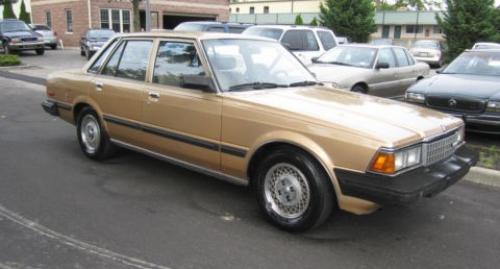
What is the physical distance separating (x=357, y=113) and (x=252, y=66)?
129 centimetres

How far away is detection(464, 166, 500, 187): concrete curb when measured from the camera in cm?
552

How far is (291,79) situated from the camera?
512 cm

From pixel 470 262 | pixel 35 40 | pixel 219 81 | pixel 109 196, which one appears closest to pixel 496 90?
Answer: pixel 470 262

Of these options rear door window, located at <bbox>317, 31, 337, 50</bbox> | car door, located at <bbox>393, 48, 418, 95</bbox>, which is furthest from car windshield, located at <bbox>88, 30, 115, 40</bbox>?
car door, located at <bbox>393, 48, 418, 95</bbox>

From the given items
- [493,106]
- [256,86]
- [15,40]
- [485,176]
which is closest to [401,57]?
[493,106]

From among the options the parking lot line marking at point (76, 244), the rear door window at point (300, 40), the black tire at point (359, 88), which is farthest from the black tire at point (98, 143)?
the rear door window at point (300, 40)

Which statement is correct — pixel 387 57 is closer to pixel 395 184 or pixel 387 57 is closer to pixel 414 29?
pixel 395 184

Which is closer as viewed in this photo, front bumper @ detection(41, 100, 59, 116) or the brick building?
front bumper @ detection(41, 100, 59, 116)

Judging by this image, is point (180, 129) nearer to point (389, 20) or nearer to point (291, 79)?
point (291, 79)

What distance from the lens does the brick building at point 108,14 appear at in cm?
3262

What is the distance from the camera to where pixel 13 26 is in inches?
1021

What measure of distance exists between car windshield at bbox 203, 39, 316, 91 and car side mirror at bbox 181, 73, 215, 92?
0.36 ft

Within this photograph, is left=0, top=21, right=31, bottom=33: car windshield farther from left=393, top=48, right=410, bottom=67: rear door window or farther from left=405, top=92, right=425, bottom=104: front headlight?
left=405, top=92, right=425, bottom=104: front headlight

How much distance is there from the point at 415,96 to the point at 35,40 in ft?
74.6
